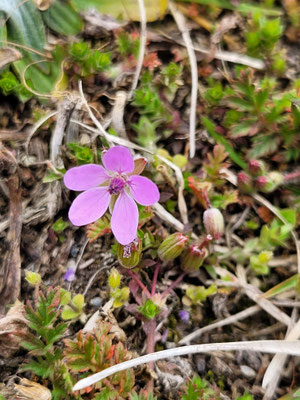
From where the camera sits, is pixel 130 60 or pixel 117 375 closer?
pixel 117 375

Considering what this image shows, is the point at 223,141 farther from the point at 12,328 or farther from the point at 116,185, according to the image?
the point at 12,328

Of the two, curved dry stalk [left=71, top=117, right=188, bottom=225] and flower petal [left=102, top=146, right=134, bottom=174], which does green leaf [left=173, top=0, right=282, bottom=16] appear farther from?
flower petal [left=102, top=146, right=134, bottom=174]

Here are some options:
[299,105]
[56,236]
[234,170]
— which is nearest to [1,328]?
[56,236]

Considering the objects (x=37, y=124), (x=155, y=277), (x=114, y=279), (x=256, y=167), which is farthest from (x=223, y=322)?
(x=37, y=124)

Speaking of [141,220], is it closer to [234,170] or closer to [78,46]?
[234,170]

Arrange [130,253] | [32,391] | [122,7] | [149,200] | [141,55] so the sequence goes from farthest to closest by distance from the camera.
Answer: [122,7] < [141,55] < [130,253] < [149,200] < [32,391]

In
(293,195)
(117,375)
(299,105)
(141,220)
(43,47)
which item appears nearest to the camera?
(117,375)

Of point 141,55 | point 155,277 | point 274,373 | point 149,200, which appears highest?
point 141,55
